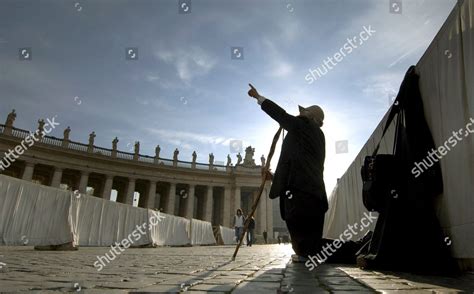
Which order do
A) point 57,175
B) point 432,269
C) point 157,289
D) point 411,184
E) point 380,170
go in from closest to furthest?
point 157,289 < point 432,269 < point 411,184 < point 380,170 < point 57,175

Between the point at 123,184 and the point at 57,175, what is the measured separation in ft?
41.5

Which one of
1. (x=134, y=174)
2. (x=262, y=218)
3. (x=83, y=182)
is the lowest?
(x=262, y=218)

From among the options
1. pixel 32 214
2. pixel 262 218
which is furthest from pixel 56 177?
pixel 32 214

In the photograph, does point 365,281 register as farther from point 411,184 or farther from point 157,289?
point 157,289

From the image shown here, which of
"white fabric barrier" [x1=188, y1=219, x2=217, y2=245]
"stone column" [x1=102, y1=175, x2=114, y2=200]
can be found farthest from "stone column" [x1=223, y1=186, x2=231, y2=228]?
"white fabric barrier" [x1=188, y1=219, x2=217, y2=245]

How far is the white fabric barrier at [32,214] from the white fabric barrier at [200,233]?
15502 millimetres

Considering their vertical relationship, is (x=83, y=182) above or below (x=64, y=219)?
above

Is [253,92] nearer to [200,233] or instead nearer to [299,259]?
[299,259]

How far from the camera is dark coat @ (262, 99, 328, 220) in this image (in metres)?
5.10

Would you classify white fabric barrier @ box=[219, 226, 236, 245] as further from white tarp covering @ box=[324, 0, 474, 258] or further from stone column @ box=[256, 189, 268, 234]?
white tarp covering @ box=[324, 0, 474, 258]

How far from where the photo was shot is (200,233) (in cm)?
2866

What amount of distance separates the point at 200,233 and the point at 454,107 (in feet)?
87.9

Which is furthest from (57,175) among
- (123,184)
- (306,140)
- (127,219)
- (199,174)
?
(306,140)

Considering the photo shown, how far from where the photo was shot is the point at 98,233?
13.7 m
